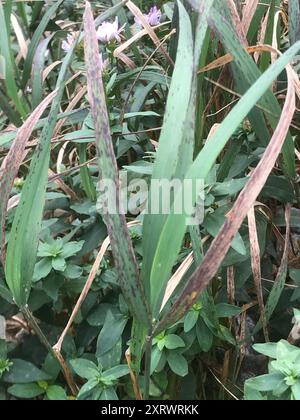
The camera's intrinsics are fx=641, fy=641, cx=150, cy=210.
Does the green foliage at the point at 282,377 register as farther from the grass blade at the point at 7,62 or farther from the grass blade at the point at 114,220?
the grass blade at the point at 7,62

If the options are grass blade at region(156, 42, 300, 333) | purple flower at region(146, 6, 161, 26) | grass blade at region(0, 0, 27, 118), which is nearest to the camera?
grass blade at region(156, 42, 300, 333)

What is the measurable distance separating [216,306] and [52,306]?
0.28 meters

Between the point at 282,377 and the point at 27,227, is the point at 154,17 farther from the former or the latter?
the point at 282,377

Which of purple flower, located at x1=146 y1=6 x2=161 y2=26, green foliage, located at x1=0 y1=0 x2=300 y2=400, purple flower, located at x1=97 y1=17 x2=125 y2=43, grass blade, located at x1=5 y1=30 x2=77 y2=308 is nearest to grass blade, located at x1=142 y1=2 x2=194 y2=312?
green foliage, located at x1=0 y1=0 x2=300 y2=400

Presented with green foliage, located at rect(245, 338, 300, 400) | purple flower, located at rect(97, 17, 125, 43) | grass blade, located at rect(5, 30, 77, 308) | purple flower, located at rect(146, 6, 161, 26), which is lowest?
green foliage, located at rect(245, 338, 300, 400)

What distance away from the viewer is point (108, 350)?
0.88 m

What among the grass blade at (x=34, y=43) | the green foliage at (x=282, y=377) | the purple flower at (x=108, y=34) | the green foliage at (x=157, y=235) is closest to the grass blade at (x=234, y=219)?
the green foliage at (x=157, y=235)

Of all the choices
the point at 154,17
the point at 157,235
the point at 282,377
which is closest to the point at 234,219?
the point at 157,235

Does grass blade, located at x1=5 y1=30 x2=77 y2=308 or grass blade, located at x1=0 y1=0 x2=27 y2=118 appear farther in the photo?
grass blade, located at x1=0 y1=0 x2=27 y2=118

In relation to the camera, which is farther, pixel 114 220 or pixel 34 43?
pixel 34 43

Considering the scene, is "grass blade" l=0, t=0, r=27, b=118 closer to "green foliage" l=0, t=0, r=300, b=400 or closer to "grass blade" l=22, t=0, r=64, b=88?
"green foliage" l=0, t=0, r=300, b=400

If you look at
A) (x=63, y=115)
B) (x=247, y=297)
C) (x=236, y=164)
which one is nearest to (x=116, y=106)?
(x=63, y=115)

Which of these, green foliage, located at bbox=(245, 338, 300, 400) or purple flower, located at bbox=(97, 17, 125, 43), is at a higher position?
purple flower, located at bbox=(97, 17, 125, 43)

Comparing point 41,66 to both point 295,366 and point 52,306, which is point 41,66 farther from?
point 295,366
